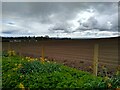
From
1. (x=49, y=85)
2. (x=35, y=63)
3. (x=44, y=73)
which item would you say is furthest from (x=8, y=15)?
(x=49, y=85)

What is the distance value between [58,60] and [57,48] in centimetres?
39

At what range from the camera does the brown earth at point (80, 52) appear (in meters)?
5.46

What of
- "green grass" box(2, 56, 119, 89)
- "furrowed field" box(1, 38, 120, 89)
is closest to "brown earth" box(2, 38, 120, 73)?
"furrowed field" box(1, 38, 120, 89)

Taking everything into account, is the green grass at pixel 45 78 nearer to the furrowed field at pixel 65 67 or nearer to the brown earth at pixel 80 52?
the furrowed field at pixel 65 67

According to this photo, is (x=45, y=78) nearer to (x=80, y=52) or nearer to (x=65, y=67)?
(x=65, y=67)

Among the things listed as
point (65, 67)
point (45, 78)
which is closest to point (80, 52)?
point (65, 67)

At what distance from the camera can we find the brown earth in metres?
5.46

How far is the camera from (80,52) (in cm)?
588

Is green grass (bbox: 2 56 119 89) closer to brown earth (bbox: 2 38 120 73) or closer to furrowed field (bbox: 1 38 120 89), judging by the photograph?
furrowed field (bbox: 1 38 120 89)

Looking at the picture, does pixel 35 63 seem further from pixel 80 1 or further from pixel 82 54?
pixel 80 1

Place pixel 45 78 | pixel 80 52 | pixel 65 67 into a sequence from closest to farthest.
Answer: pixel 45 78 → pixel 65 67 → pixel 80 52

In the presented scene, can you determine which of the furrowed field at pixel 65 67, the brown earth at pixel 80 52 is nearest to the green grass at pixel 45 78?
the furrowed field at pixel 65 67

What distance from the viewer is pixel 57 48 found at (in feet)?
20.0

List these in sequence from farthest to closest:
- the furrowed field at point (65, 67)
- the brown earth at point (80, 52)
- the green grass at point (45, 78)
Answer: the brown earth at point (80, 52)
the furrowed field at point (65, 67)
the green grass at point (45, 78)
